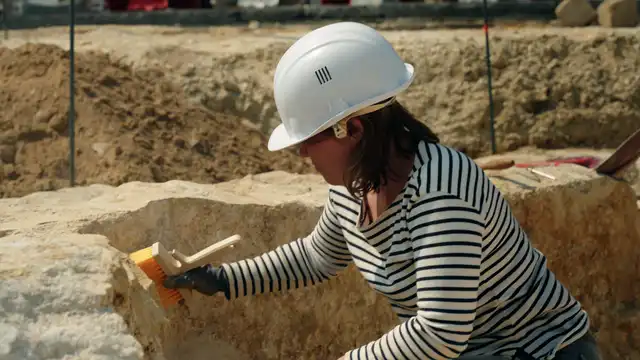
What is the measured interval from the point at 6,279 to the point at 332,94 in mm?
854

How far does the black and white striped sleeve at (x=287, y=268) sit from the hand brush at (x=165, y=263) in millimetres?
76

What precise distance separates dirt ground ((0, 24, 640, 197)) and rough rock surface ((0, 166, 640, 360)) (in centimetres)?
197

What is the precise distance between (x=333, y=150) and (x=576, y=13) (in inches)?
382

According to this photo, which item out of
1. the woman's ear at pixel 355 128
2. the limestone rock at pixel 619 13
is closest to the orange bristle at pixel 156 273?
the woman's ear at pixel 355 128

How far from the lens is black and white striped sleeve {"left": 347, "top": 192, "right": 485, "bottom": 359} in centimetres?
225

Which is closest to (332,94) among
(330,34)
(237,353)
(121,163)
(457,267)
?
(330,34)

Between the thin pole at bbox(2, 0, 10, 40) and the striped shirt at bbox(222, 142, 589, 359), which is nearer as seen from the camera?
the striped shirt at bbox(222, 142, 589, 359)

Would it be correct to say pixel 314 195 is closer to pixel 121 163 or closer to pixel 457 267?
pixel 457 267

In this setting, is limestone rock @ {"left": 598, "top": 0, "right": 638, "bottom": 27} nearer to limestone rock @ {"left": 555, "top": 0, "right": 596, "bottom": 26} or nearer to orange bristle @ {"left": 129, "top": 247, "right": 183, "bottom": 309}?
limestone rock @ {"left": 555, "top": 0, "right": 596, "bottom": 26}

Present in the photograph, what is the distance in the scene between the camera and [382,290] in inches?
100

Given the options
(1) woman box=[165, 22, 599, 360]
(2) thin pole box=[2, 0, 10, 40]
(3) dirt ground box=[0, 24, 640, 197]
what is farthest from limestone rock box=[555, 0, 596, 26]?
(1) woman box=[165, 22, 599, 360]

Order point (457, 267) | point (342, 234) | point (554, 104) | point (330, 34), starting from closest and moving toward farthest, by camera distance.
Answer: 1. point (457, 267)
2. point (330, 34)
3. point (342, 234)
4. point (554, 104)

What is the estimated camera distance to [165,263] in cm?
280

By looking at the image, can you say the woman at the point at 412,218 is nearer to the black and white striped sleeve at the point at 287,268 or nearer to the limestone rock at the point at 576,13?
the black and white striped sleeve at the point at 287,268
